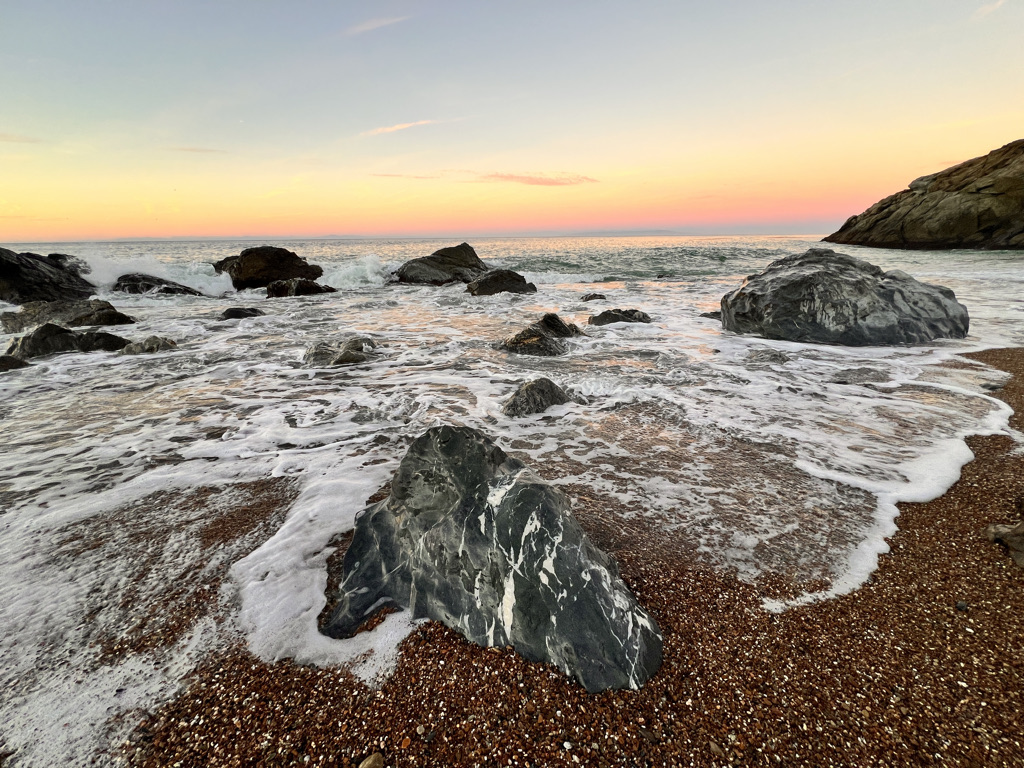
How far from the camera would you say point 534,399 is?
4941 millimetres

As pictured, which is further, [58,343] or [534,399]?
[58,343]

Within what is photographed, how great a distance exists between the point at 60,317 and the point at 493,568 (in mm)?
14086

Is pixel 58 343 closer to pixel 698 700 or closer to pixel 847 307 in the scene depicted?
pixel 698 700

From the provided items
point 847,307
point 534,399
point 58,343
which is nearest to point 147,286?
point 58,343

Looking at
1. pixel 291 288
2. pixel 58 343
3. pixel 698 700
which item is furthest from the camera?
pixel 291 288

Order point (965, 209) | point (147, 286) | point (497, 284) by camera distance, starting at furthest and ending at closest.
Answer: point (965, 209)
point (147, 286)
point (497, 284)

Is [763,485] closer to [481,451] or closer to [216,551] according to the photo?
[481,451]

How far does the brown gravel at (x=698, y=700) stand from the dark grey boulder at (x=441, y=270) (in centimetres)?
1875

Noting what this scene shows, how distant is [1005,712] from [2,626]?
14.0ft

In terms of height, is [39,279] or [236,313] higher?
[39,279]

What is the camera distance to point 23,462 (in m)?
3.79

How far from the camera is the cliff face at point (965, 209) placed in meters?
27.7

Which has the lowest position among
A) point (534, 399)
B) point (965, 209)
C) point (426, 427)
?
point (426, 427)

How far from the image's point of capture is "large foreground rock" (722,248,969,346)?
25.2 feet
